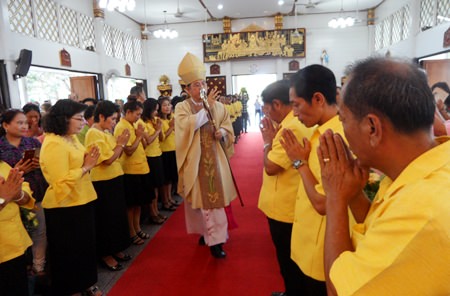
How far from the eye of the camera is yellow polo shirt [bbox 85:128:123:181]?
271 cm

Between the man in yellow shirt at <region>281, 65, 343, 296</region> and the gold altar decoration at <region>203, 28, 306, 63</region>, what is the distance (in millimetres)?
12861

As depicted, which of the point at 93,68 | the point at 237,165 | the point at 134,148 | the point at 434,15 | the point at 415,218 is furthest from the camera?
the point at 93,68

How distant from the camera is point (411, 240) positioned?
0.61m

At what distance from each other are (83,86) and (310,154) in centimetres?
985

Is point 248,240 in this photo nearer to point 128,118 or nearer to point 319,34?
point 128,118

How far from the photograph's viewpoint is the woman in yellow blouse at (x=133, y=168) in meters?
3.36

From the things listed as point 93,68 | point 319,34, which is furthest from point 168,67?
point 319,34

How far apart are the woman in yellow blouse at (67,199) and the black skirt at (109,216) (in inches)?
17.2

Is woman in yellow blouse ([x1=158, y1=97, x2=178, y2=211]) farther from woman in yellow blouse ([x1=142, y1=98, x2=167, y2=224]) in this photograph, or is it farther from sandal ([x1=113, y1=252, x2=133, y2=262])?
sandal ([x1=113, y1=252, x2=133, y2=262])

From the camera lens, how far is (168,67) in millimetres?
14711

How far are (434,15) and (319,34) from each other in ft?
18.1

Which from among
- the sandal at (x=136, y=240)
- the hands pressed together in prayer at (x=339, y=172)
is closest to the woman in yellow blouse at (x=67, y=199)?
the sandal at (x=136, y=240)

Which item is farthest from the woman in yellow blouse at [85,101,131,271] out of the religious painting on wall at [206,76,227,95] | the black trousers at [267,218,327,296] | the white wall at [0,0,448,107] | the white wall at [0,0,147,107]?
the religious painting on wall at [206,76,227,95]

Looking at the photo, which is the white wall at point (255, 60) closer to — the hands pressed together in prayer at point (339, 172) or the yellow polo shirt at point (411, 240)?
the hands pressed together in prayer at point (339, 172)
